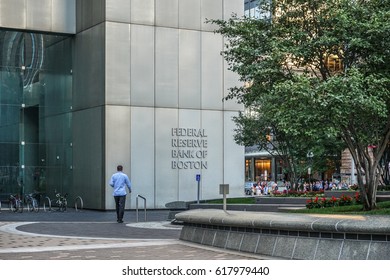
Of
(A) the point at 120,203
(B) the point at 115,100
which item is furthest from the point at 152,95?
(A) the point at 120,203

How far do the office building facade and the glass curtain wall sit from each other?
0.16ft

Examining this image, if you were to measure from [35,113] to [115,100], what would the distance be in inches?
208

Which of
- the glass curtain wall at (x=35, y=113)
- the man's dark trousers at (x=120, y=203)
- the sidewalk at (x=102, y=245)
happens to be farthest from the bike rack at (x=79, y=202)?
the sidewalk at (x=102, y=245)

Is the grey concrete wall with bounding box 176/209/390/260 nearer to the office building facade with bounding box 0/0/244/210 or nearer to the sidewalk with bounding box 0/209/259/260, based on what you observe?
the sidewalk with bounding box 0/209/259/260

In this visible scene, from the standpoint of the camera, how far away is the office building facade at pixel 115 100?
3238cm

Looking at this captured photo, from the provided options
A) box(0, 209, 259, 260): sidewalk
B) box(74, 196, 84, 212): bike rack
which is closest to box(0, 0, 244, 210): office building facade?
box(74, 196, 84, 212): bike rack

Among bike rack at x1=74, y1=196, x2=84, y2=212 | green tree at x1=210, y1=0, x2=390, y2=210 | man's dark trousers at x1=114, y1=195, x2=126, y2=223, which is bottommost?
bike rack at x1=74, y1=196, x2=84, y2=212

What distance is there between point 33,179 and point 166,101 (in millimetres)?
7311

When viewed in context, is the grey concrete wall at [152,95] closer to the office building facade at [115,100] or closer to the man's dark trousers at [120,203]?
the office building facade at [115,100]

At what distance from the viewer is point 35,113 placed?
116 ft

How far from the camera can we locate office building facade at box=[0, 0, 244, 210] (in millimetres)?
32375

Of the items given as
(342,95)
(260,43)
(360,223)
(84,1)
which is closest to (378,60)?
(342,95)

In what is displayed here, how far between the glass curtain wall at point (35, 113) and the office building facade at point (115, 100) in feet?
0.16

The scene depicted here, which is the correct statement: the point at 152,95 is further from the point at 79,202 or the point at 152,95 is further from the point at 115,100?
the point at 79,202
